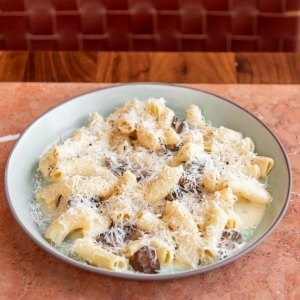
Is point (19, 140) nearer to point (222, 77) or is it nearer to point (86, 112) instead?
point (86, 112)

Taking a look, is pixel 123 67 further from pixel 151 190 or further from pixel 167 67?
pixel 151 190

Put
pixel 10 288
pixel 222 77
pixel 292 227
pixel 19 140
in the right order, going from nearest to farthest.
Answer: pixel 10 288 → pixel 292 227 → pixel 19 140 → pixel 222 77

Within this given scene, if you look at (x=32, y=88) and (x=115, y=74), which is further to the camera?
(x=115, y=74)

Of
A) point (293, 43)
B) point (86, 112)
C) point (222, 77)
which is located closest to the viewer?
point (86, 112)

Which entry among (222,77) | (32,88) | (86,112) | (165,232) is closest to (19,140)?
(86,112)

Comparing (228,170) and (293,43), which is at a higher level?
(228,170)

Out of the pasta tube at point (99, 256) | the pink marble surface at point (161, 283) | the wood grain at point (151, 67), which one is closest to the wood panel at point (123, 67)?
the wood grain at point (151, 67)
